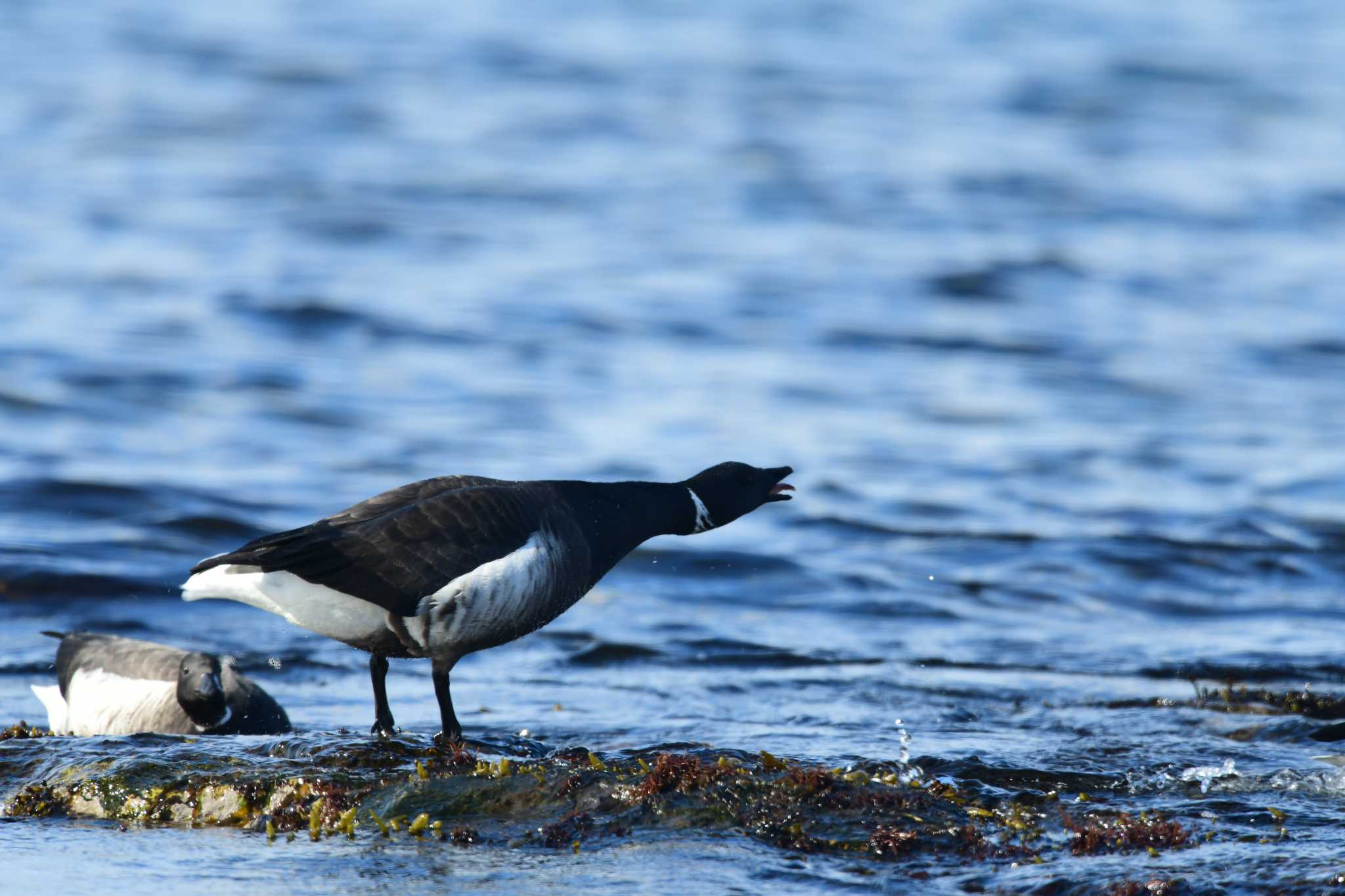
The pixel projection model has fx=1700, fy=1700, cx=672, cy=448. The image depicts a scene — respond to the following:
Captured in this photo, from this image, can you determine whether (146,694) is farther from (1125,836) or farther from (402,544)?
(1125,836)

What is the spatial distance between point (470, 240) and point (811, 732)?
53.7ft

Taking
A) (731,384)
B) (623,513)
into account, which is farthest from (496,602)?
(731,384)

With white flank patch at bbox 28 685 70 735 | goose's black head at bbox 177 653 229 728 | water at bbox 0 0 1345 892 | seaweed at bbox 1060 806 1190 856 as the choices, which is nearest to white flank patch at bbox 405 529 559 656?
water at bbox 0 0 1345 892

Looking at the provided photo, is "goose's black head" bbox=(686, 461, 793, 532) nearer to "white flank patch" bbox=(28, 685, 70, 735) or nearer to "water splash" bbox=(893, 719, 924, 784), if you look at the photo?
"water splash" bbox=(893, 719, 924, 784)

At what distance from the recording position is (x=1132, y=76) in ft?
119

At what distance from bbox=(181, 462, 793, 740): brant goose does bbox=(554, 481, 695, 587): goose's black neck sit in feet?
0.42

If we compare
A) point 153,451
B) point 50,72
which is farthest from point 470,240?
→ point 50,72

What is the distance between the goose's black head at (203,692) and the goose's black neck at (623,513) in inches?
76.9

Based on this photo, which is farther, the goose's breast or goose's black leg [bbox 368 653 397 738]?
goose's black leg [bbox 368 653 397 738]

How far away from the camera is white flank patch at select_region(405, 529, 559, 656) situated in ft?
22.7

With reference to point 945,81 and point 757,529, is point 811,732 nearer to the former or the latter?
point 757,529

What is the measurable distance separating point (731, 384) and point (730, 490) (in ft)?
30.7

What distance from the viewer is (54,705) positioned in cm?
884

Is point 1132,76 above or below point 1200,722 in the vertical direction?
above
